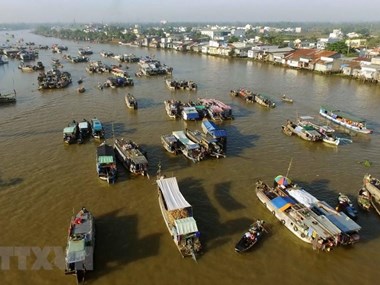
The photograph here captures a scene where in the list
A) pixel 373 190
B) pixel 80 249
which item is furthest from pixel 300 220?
pixel 80 249

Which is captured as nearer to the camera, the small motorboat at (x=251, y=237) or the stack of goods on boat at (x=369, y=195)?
the small motorboat at (x=251, y=237)

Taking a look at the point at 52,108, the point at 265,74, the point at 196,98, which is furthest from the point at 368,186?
the point at 265,74

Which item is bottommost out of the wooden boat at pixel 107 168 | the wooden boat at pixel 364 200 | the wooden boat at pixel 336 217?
the wooden boat at pixel 364 200

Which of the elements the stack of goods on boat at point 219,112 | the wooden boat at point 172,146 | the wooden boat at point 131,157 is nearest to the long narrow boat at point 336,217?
the wooden boat at point 172,146

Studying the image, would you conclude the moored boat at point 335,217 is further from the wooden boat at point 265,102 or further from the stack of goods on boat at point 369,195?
the wooden boat at point 265,102

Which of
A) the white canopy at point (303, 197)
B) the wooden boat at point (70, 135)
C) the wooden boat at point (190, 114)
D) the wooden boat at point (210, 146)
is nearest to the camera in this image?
the white canopy at point (303, 197)

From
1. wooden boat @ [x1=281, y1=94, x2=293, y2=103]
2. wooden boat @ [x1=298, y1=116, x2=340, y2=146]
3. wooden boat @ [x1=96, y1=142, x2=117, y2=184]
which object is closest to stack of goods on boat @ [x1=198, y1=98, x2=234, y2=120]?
wooden boat @ [x1=298, y1=116, x2=340, y2=146]

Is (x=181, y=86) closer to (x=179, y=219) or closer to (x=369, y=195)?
(x=369, y=195)
